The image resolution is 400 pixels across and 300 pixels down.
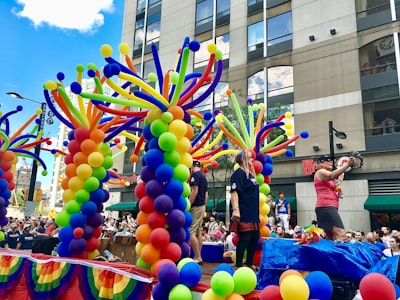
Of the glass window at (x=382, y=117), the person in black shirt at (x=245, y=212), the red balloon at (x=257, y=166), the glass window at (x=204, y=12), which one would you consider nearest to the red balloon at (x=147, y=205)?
the person in black shirt at (x=245, y=212)

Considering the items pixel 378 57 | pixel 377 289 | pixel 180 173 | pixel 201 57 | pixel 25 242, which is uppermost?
pixel 201 57

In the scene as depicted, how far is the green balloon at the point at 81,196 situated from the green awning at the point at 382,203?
13682mm

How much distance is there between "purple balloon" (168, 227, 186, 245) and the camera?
445cm

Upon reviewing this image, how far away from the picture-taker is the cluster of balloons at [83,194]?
18.7ft

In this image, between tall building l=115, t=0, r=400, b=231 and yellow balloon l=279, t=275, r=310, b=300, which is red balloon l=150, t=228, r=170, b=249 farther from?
tall building l=115, t=0, r=400, b=231

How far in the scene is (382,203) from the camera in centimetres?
1516

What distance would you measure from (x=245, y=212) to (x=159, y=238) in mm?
1260

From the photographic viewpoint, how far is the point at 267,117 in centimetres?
1816

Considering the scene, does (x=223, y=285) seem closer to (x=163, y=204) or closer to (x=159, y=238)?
(x=159, y=238)

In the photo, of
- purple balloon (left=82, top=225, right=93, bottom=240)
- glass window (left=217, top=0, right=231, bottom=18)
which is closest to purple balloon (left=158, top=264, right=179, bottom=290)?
purple balloon (left=82, top=225, right=93, bottom=240)

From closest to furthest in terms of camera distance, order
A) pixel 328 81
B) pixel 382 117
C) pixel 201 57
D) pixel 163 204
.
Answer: pixel 163 204
pixel 382 117
pixel 328 81
pixel 201 57

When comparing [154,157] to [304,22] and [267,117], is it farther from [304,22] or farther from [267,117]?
[304,22]

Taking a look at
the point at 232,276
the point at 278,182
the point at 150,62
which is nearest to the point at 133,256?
the point at 232,276

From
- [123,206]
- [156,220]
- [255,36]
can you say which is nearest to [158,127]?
[156,220]
